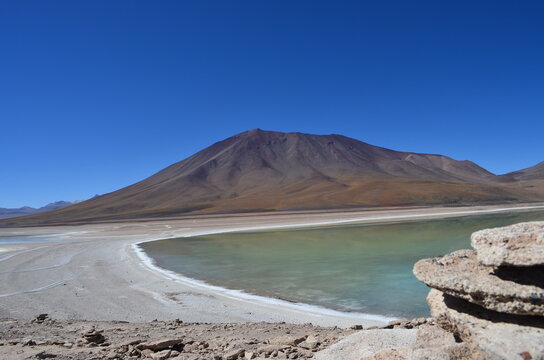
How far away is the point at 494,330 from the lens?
3.54 metres

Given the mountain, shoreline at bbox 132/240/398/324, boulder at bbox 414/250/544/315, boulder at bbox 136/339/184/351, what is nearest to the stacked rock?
boulder at bbox 414/250/544/315

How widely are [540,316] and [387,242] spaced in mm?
22776

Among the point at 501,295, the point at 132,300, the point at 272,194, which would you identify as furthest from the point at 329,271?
the point at 272,194

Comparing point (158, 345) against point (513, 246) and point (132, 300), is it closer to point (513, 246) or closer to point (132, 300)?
point (513, 246)

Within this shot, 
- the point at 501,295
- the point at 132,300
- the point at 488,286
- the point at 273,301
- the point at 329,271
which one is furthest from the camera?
the point at 329,271

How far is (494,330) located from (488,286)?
398 mm

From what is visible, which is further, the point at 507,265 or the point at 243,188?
the point at 243,188

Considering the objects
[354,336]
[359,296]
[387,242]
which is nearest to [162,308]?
[359,296]

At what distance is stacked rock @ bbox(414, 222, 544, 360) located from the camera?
3.35 meters

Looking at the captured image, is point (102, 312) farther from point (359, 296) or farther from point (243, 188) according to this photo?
→ point (243, 188)

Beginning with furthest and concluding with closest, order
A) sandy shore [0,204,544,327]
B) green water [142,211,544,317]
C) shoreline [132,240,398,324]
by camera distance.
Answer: green water [142,211,544,317] → sandy shore [0,204,544,327] → shoreline [132,240,398,324]

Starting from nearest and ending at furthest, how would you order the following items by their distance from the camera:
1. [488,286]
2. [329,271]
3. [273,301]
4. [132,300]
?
[488,286], [273,301], [132,300], [329,271]

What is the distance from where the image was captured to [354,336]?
5.41m

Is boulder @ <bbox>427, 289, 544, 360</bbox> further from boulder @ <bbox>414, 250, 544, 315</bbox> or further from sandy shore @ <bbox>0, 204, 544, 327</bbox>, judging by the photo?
sandy shore @ <bbox>0, 204, 544, 327</bbox>
